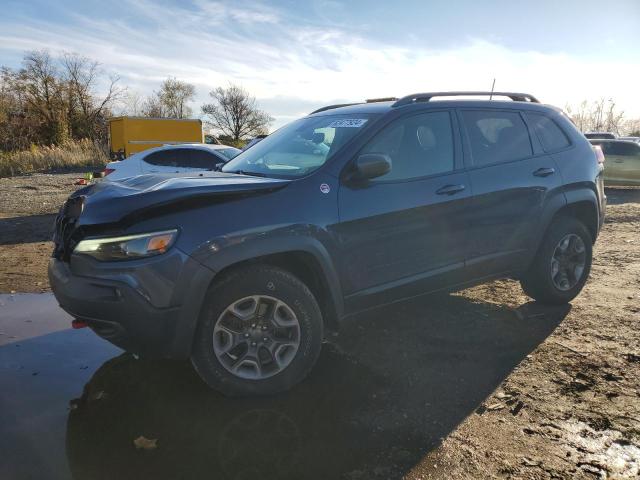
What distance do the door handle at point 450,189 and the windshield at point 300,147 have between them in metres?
0.74

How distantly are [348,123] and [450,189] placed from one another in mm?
915

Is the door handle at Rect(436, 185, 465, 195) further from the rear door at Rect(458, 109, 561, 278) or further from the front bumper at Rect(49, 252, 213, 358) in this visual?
the front bumper at Rect(49, 252, 213, 358)

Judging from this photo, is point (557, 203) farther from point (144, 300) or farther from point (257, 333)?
point (144, 300)

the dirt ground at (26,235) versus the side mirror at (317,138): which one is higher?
the side mirror at (317,138)

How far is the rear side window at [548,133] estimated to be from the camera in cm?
455

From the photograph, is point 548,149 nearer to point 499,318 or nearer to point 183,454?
point 499,318

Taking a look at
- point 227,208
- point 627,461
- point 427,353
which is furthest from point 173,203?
point 627,461

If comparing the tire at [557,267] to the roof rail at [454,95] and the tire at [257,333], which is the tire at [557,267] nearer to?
the roof rail at [454,95]

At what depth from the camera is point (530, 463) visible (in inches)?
Result: 97.3

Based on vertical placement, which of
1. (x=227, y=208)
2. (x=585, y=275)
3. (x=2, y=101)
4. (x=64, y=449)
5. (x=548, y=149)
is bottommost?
(x=64, y=449)

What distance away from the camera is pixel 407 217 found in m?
3.48

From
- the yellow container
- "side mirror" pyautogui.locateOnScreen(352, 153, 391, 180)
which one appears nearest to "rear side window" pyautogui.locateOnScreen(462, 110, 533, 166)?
"side mirror" pyautogui.locateOnScreen(352, 153, 391, 180)

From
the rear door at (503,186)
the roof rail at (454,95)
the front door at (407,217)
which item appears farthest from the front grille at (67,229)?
the rear door at (503,186)

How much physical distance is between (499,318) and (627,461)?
2.06m
